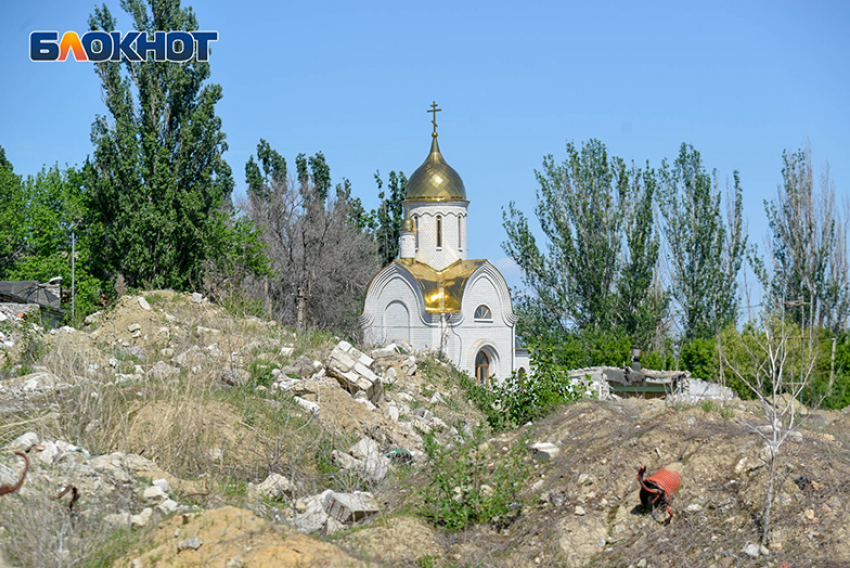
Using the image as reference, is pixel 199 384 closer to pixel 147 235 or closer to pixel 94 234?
pixel 147 235

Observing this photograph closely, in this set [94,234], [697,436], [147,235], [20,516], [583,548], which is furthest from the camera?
[94,234]

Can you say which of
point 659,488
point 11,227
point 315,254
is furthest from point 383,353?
point 11,227

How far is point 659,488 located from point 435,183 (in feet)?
61.0

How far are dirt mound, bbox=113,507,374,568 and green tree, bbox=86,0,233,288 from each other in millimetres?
16964

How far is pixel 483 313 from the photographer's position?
22.8 metres

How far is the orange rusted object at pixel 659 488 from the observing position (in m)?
6.04

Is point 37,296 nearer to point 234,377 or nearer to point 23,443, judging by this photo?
point 234,377

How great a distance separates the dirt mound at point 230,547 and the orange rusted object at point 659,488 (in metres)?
2.37

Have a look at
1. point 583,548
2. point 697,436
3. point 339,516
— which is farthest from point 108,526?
point 697,436

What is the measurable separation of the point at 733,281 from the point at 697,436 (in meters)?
21.9

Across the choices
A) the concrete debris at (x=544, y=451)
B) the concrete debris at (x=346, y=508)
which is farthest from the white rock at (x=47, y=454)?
the concrete debris at (x=544, y=451)

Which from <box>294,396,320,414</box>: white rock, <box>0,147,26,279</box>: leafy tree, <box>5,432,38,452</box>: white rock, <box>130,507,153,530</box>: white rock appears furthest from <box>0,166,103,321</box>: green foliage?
<box>130,507,153,530</box>: white rock

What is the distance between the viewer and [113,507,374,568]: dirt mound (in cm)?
483

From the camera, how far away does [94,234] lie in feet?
77.9
